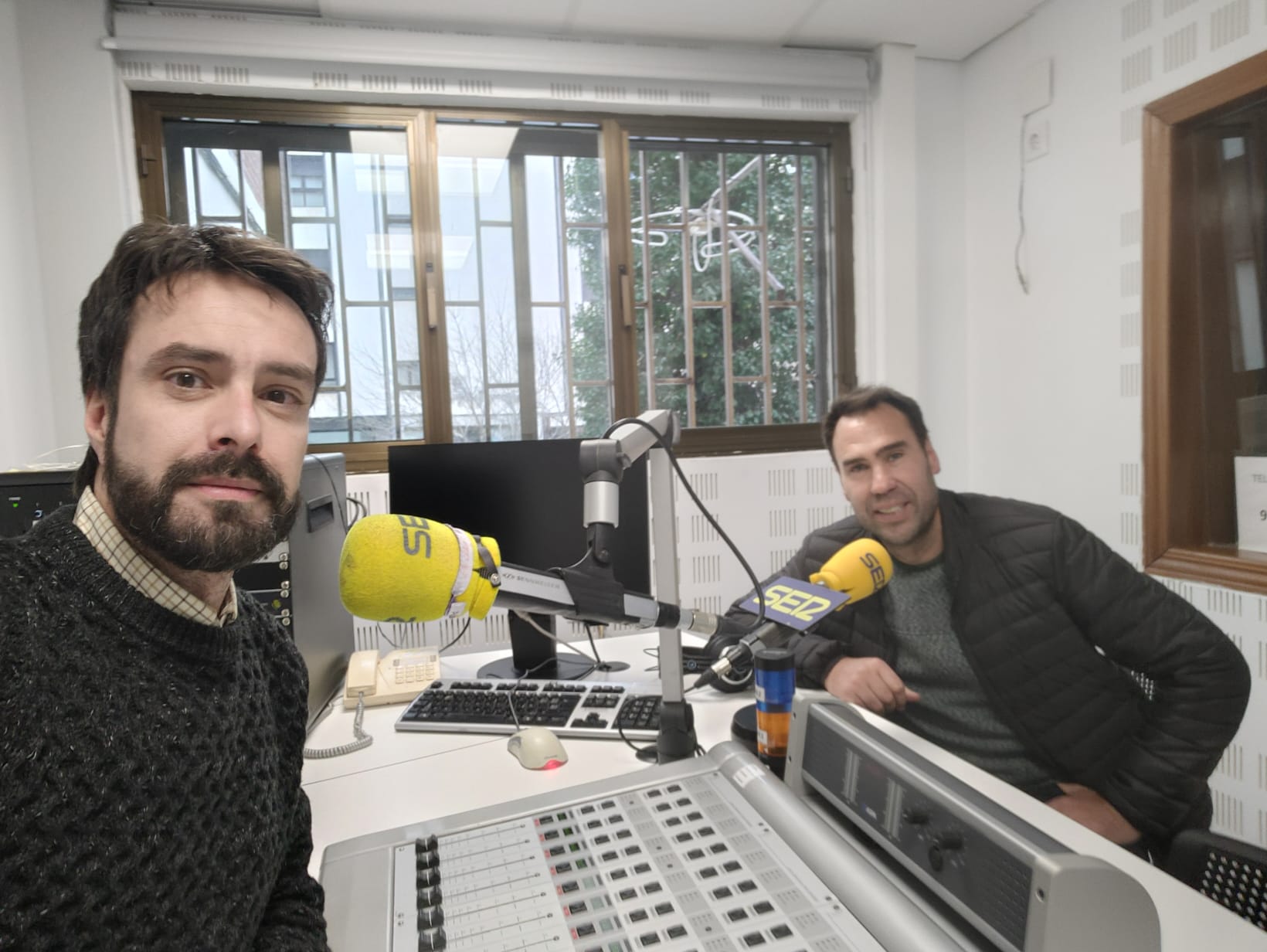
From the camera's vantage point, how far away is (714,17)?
2.46 meters

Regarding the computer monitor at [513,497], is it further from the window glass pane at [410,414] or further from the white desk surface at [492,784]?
the window glass pane at [410,414]

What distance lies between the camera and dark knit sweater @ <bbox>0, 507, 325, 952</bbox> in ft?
1.72

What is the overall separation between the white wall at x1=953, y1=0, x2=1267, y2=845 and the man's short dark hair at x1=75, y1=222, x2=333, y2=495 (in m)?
2.43

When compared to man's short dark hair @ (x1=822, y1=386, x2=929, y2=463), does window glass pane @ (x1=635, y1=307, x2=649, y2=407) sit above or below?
above

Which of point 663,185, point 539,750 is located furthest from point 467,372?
point 539,750

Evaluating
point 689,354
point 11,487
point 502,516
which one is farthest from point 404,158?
point 11,487

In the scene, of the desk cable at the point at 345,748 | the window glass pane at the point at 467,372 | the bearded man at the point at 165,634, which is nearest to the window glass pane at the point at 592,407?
the window glass pane at the point at 467,372

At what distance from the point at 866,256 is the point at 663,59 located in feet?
3.52

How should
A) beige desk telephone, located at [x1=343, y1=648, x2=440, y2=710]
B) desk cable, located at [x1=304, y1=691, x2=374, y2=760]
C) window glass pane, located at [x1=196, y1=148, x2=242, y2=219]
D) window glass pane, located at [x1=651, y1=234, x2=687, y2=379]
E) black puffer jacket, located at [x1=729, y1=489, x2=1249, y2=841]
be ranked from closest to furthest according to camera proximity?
desk cable, located at [x1=304, y1=691, x2=374, y2=760], black puffer jacket, located at [x1=729, y1=489, x2=1249, y2=841], beige desk telephone, located at [x1=343, y1=648, x2=440, y2=710], window glass pane, located at [x1=196, y1=148, x2=242, y2=219], window glass pane, located at [x1=651, y1=234, x2=687, y2=379]

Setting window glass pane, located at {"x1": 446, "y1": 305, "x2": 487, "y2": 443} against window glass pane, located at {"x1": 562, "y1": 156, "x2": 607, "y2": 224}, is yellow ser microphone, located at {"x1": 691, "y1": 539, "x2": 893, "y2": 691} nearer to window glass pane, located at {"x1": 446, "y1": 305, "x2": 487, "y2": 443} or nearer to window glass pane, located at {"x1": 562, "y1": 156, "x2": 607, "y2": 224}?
window glass pane, located at {"x1": 446, "y1": 305, "x2": 487, "y2": 443}

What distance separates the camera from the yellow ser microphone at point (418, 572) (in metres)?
0.66

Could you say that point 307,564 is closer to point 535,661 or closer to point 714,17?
point 535,661

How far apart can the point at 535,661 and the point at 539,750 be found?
0.51 meters

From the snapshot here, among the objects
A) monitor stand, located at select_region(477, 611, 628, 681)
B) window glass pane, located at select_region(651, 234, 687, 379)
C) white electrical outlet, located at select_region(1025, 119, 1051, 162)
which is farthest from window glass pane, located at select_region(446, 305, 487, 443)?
white electrical outlet, located at select_region(1025, 119, 1051, 162)
